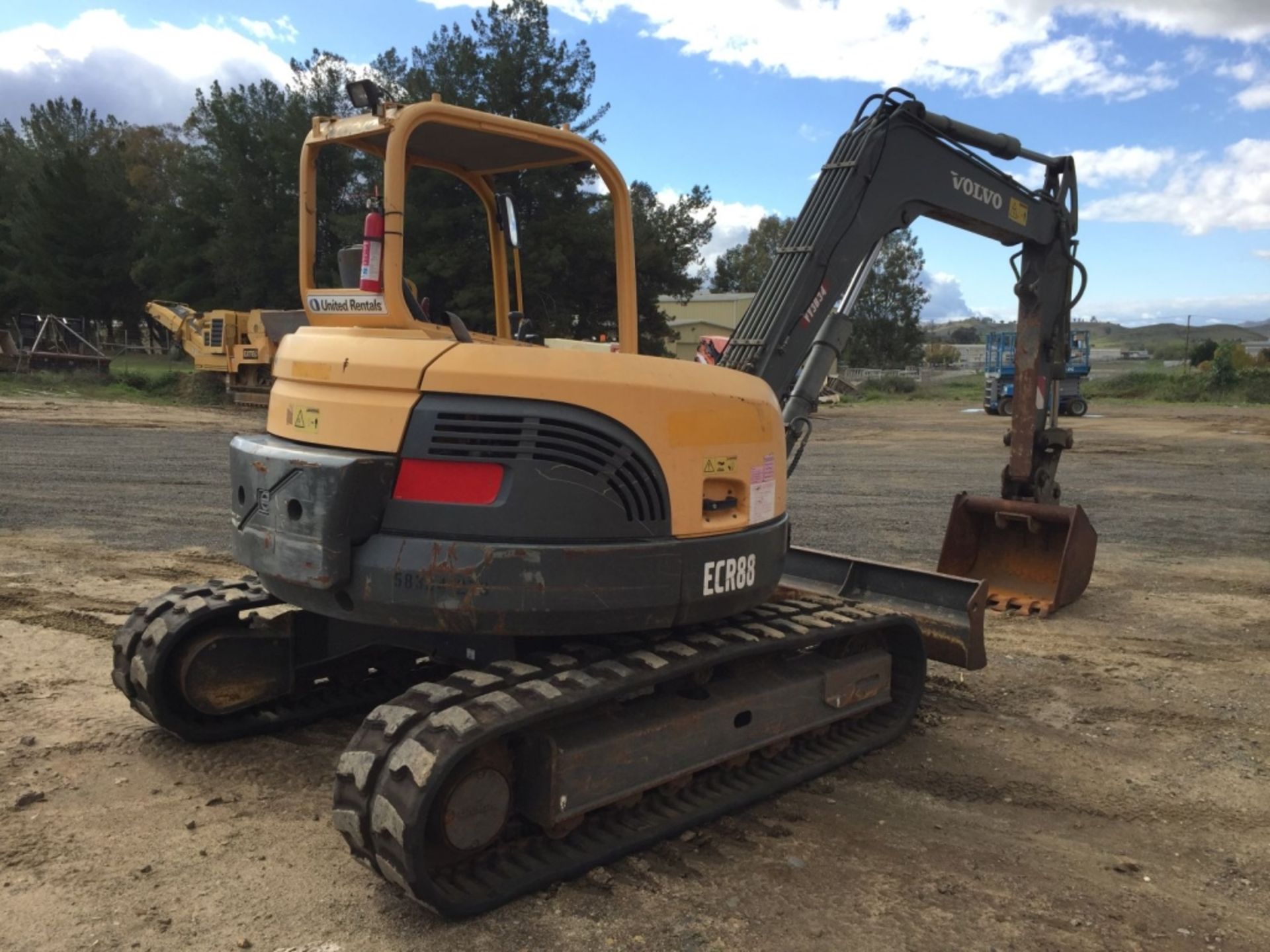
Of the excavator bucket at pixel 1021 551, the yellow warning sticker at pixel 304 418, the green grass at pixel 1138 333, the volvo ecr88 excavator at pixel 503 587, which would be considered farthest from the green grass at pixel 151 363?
the green grass at pixel 1138 333

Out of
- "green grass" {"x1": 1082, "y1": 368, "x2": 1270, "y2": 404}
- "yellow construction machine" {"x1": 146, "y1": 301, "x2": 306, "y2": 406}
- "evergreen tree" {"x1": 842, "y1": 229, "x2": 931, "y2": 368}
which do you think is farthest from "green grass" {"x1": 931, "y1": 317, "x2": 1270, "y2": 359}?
"yellow construction machine" {"x1": 146, "y1": 301, "x2": 306, "y2": 406}

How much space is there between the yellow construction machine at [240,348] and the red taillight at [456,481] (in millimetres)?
22571

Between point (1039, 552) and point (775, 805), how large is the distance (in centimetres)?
436

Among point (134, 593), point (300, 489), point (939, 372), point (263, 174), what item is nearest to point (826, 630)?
point (300, 489)

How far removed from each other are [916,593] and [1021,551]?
→ 228 cm

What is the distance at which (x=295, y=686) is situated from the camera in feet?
16.1

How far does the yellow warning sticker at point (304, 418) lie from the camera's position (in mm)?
3723

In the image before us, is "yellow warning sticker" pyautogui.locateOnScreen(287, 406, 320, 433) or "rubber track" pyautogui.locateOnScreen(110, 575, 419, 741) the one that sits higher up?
"yellow warning sticker" pyautogui.locateOnScreen(287, 406, 320, 433)

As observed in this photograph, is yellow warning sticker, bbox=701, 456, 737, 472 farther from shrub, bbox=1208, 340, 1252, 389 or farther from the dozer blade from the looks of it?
shrub, bbox=1208, 340, 1252, 389

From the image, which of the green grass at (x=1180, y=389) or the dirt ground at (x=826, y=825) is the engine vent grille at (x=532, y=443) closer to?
the dirt ground at (x=826, y=825)

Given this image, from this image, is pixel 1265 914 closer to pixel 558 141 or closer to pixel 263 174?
pixel 558 141

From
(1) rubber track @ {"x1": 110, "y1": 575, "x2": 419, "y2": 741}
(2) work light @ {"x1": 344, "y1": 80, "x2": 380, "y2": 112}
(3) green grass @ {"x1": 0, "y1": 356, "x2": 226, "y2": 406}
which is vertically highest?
(2) work light @ {"x1": 344, "y1": 80, "x2": 380, "y2": 112}

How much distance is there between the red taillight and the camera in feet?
11.4

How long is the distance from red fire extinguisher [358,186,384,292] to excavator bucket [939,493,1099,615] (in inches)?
214
